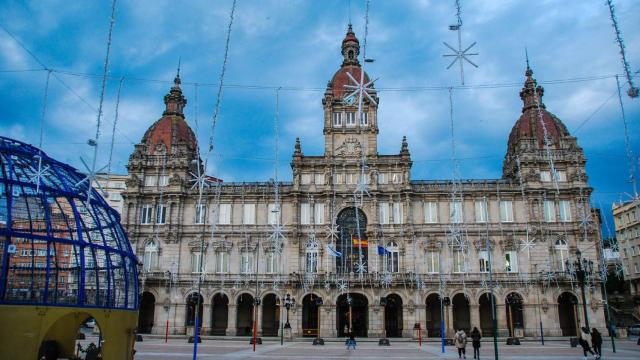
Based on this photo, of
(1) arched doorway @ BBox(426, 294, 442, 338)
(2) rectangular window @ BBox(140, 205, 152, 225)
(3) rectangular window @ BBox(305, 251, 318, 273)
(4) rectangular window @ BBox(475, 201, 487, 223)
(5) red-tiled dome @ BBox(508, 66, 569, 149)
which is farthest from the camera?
(5) red-tiled dome @ BBox(508, 66, 569, 149)

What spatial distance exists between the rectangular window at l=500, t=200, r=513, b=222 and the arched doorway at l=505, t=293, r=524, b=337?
→ 8.70 metres

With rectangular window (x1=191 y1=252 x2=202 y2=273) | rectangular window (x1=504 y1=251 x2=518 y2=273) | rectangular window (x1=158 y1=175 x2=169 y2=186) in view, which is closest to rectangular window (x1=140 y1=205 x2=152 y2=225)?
rectangular window (x1=158 y1=175 x2=169 y2=186)

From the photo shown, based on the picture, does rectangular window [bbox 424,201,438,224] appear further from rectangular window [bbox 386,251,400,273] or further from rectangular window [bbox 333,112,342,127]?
rectangular window [bbox 333,112,342,127]

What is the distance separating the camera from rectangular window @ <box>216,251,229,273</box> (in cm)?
6103

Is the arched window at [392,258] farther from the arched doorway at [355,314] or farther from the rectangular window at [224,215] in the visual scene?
the rectangular window at [224,215]

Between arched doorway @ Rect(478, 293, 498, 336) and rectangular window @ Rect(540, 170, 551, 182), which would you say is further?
rectangular window @ Rect(540, 170, 551, 182)

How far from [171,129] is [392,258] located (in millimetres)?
32436

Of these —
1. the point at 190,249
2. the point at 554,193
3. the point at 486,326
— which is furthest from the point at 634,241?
the point at 190,249

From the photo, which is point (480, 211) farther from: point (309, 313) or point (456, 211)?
point (309, 313)

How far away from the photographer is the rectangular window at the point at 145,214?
207 ft

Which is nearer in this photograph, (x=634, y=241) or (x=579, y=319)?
(x=579, y=319)

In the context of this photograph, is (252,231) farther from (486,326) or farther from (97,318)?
(97,318)

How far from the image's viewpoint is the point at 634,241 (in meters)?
79.6

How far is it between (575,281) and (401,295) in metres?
18.9
